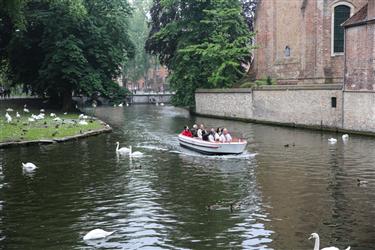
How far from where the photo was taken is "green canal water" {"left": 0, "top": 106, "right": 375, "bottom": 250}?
518 inches

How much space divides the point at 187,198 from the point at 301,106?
25666 millimetres

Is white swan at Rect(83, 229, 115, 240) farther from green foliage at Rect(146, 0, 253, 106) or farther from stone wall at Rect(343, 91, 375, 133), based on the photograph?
green foliage at Rect(146, 0, 253, 106)

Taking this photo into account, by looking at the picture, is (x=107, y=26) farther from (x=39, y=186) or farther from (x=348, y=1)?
(x=39, y=186)

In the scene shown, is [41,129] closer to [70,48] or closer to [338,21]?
[70,48]

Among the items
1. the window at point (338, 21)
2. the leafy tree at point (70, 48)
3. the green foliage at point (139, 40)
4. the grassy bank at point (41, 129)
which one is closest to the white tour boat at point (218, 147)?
the grassy bank at point (41, 129)

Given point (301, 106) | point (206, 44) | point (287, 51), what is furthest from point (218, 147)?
point (206, 44)

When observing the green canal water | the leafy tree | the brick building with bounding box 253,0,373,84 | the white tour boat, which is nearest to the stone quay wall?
the brick building with bounding box 253,0,373,84

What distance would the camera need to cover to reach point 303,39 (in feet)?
151

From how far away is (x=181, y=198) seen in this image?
17.3 metres

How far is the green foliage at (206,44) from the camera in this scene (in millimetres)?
53156

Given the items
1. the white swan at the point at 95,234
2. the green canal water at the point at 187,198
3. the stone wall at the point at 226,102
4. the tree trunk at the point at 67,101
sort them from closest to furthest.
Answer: the white swan at the point at 95,234, the green canal water at the point at 187,198, the stone wall at the point at 226,102, the tree trunk at the point at 67,101

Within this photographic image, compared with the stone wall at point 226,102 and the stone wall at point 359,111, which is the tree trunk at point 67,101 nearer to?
the stone wall at point 226,102

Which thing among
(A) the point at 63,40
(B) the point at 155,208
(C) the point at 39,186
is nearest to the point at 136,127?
(A) the point at 63,40

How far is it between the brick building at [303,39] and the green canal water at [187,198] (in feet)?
53.3
